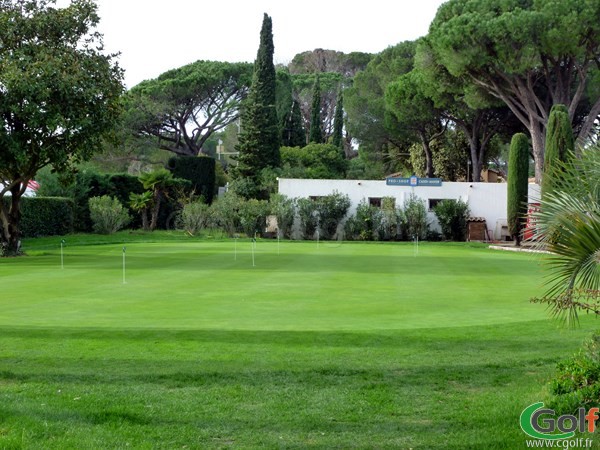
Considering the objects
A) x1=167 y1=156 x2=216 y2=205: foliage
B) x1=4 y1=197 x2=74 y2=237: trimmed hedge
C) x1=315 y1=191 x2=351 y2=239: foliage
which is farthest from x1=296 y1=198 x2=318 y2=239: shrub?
x1=4 y1=197 x2=74 y2=237: trimmed hedge

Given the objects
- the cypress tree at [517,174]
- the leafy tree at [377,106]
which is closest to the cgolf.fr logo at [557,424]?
the cypress tree at [517,174]

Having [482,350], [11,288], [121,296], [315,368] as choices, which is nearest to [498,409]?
[315,368]

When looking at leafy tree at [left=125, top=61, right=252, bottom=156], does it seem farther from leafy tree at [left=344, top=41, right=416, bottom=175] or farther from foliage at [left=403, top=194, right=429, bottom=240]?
foliage at [left=403, top=194, right=429, bottom=240]

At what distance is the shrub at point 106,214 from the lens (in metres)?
40.8

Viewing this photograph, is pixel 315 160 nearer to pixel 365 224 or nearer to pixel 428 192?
pixel 428 192

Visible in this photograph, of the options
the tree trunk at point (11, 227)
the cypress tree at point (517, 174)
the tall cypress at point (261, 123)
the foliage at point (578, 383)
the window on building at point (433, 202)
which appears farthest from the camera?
the tall cypress at point (261, 123)

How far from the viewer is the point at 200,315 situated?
37.4 feet

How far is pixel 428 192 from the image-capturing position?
42.5 metres

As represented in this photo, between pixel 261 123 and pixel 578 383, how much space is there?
153 feet

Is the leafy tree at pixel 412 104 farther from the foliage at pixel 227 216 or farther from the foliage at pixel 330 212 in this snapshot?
the foliage at pixel 227 216

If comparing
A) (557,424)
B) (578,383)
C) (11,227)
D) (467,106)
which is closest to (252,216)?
(11,227)

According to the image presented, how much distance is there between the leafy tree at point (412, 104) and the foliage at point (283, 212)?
12636mm

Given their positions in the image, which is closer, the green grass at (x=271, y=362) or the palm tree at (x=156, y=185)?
the green grass at (x=271, y=362)

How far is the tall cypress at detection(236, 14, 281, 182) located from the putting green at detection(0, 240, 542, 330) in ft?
91.3
